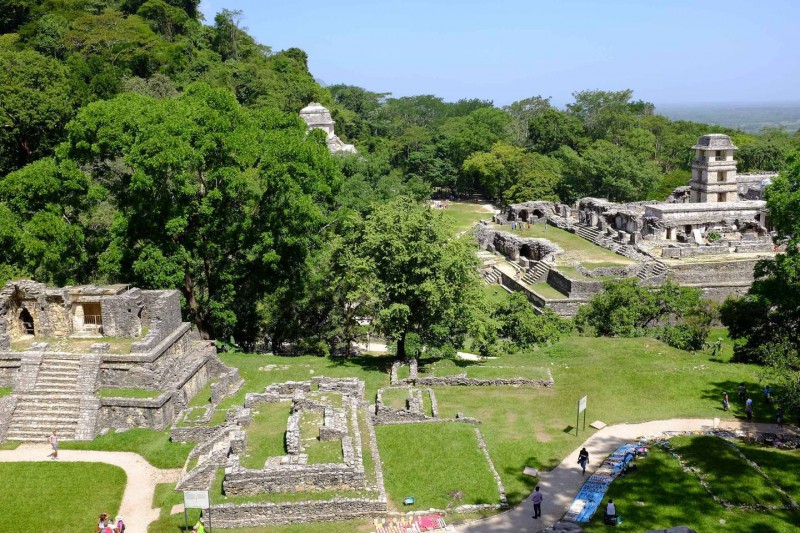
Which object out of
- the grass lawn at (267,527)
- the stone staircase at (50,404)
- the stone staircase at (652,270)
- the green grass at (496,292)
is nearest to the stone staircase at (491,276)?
the green grass at (496,292)

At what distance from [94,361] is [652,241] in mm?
40222

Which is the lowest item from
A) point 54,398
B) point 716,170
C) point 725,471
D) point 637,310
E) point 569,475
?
point 569,475

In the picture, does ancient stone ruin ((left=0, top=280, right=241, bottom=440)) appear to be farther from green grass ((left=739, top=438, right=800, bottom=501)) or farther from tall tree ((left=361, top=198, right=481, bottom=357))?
green grass ((left=739, top=438, right=800, bottom=501))

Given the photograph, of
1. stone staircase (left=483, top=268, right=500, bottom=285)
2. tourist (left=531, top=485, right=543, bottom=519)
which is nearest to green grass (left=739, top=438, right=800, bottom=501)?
tourist (left=531, top=485, right=543, bottom=519)

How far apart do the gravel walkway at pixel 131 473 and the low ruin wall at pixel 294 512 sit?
202 centimetres

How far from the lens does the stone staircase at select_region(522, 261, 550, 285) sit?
46.2 meters

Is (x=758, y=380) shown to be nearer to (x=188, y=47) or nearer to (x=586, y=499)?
(x=586, y=499)

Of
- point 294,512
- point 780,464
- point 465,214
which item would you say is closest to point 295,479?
point 294,512

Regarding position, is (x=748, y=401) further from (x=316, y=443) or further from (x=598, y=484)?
(x=316, y=443)

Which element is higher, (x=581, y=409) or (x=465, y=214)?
(x=465, y=214)

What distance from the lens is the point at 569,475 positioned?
18.8 m

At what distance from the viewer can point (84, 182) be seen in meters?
28.2

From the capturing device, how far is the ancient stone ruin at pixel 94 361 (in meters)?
21.3

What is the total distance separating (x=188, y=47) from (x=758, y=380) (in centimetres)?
6065
